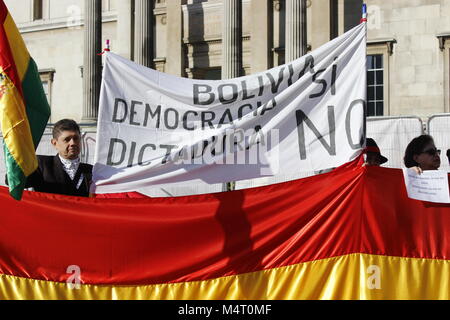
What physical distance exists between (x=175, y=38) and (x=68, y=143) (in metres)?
27.6

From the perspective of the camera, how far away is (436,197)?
6.02 m

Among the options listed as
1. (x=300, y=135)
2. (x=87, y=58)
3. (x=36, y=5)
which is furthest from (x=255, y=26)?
(x=300, y=135)

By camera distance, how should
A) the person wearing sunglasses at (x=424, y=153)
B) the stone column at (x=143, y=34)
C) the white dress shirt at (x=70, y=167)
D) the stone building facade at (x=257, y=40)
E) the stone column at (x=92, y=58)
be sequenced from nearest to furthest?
the white dress shirt at (x=70, y=167), the person wearing sunglasses at (x=424, y=153), the stone building facade at (x=257, y=40), the stone column at (x=92, y=58), the stone column at (x=143, y=34)

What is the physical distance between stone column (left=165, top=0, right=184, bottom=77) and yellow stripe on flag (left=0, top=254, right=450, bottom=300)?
27774mm

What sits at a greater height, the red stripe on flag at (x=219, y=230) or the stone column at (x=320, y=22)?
the stone column at (x=320, y=22)

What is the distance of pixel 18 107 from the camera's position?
5.71 metres

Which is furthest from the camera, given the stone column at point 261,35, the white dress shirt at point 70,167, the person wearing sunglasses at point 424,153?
the stone column at point 261,35

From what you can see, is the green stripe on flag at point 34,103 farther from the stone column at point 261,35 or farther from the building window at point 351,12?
the stone column at point 261,35

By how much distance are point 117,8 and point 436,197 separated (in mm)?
30814

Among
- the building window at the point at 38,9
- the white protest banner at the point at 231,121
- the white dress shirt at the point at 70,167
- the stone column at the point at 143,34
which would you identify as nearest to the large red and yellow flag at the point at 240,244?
the white protest banner at the point at 231,121

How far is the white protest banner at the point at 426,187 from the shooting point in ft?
19.7

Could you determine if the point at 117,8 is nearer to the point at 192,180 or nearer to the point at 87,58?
the point at 87,58

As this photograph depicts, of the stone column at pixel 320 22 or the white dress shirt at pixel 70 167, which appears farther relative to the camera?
the stone column at pixel 320 22

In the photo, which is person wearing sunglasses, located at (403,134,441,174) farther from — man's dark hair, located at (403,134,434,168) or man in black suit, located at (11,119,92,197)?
man in black suit, located at (11,119,92,197)
